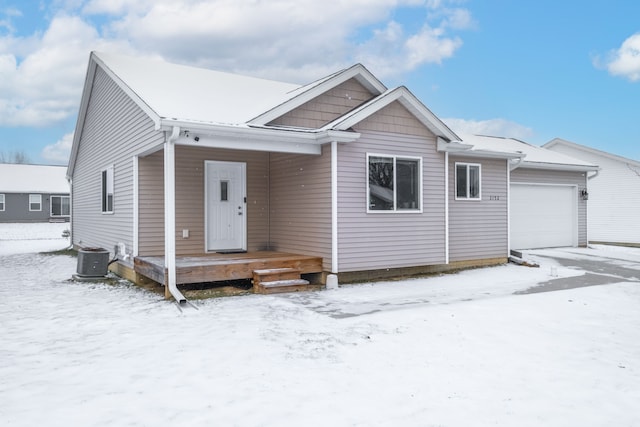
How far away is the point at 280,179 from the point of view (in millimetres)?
10602

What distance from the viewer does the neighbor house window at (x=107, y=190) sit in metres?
11.3

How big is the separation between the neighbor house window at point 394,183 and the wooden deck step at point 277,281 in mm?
2016

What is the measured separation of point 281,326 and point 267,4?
494 inches

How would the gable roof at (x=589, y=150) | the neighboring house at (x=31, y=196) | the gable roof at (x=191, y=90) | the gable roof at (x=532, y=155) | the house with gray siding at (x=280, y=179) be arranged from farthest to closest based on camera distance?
the neighboring house at (x=31, y=196)
the gable roof at (x=589, y=150)
the gable roof at (x=532, y=155)
the house with gray siding at (x=280, y=179)
the gable roof at (x=191, y=90)

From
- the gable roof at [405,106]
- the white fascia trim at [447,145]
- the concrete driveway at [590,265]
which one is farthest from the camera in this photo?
the white fascia trim at [447,145]

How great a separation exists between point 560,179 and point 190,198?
1183 cm

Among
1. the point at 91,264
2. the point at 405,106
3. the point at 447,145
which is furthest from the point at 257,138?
the point at 91,264

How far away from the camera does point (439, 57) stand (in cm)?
1877

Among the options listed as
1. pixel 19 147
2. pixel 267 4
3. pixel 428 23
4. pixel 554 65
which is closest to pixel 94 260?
pixel 267 4

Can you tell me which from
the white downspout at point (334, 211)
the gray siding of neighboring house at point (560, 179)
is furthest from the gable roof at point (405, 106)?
the gray siding of neighboring house at point (560, 179)

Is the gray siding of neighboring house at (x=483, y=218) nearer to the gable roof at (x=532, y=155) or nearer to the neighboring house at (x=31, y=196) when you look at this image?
the gable roof at (x=532, y=155)

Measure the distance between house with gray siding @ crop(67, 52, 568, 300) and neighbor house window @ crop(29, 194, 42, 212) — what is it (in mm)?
25310

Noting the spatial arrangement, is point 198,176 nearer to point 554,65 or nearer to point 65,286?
point 65,286

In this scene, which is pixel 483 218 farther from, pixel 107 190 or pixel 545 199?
pixel 107 190
